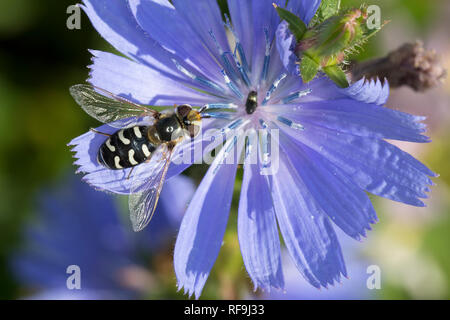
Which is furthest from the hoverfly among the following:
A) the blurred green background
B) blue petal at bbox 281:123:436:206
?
the blurred green background

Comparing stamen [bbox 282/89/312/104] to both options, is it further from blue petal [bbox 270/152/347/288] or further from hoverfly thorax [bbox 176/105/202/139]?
hoverfly thorax [bbox 176/105/202/139]

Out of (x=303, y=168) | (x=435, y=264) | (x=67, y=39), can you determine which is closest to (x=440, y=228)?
(x=435, y=264)

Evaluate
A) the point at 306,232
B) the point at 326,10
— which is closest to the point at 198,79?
the point at 326,10

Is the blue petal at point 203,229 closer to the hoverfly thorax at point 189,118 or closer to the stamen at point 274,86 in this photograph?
the hoverfly thorax at point 189,118

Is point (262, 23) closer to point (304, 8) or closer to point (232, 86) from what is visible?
point (304, 8)

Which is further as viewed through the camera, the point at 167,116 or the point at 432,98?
the point at 432,98

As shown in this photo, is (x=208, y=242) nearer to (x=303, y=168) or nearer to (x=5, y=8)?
(x=303, y=168)
